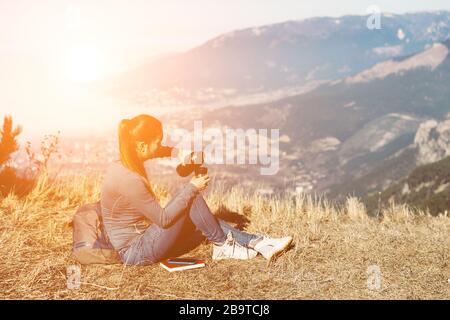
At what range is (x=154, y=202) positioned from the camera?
499 centimetres

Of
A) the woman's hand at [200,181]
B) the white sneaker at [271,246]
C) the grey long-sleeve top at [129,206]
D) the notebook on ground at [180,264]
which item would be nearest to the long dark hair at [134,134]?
the grey long-sleeve top at [129,206]

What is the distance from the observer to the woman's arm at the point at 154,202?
4926 mm

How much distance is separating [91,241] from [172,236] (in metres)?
0.99

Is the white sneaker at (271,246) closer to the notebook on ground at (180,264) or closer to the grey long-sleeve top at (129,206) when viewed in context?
the notebook on ground at (180,264)

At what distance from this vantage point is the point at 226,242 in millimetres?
5742

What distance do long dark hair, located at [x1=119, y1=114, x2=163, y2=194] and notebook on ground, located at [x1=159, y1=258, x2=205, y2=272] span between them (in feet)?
3.36

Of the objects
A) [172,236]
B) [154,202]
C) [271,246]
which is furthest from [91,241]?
[271,246]

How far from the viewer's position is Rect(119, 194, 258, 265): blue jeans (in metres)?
5.30

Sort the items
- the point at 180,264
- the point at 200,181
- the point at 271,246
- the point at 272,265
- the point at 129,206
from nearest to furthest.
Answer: the point at 200,181 → the point at 129,206 → the point at 180,264 → the point at 272,265 → the point at 271,246

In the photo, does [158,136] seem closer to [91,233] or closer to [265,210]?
[91,233]

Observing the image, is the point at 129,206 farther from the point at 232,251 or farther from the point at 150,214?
the point at 232,251
